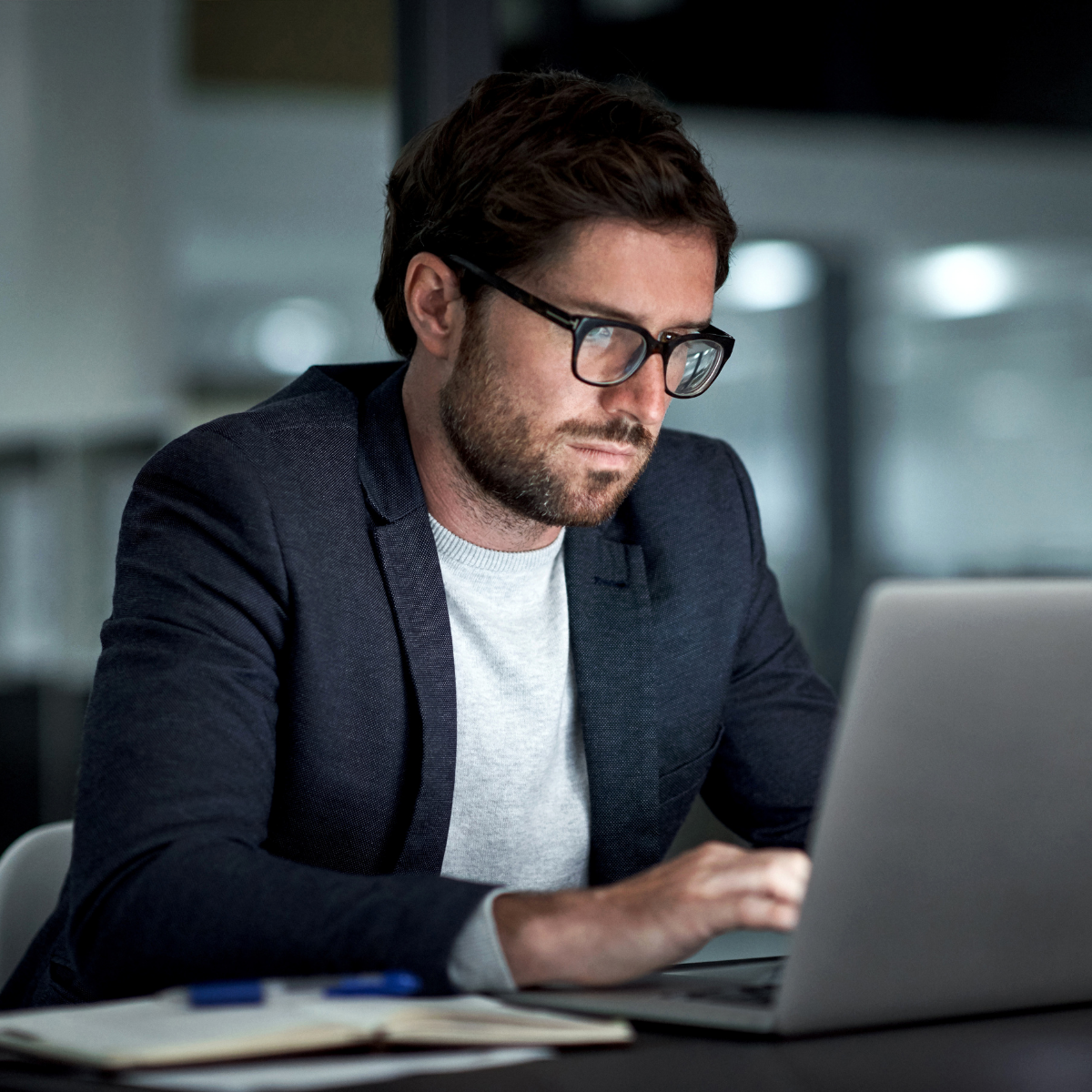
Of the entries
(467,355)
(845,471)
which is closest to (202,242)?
(845,471)

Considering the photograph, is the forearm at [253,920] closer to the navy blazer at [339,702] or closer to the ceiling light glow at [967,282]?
the navy blazer at [339,702]

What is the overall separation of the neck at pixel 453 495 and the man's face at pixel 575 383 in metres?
0.03

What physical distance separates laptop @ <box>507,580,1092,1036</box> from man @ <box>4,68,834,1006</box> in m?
0.44

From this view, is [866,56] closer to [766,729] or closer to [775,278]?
[775,278]

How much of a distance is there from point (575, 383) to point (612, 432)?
0.19 ft

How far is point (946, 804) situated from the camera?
805 mm

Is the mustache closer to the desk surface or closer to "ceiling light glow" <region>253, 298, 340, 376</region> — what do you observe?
the desk surface

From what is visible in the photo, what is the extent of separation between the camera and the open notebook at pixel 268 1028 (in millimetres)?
701

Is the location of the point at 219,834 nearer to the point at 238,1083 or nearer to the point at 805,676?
the point at 238,1083

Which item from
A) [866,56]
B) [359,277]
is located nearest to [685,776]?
[866,56]

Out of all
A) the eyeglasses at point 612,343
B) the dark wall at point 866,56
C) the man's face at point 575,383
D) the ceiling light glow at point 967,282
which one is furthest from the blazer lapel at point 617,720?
the ceiling light glow at point 967,282

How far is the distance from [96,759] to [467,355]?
1.93ft

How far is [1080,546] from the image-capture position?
13.9 ft

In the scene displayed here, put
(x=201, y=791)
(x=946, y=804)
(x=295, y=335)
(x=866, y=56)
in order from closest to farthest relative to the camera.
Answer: (x=946, y=804) < (x=201, y=791) < (x=866, y=56) < (x=295, y=335)
